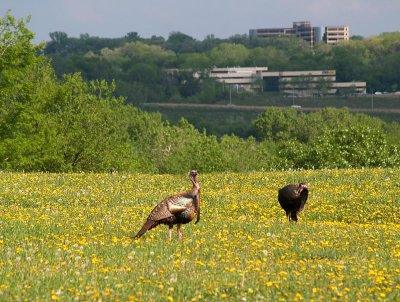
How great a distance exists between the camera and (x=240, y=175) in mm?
36688

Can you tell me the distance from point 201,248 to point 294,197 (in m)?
5.60

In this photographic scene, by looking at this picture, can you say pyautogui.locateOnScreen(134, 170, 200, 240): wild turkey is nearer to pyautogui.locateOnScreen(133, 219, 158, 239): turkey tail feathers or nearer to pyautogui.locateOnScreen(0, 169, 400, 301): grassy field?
pyautogui.locateOnScreen(133, 219, 158, 239): turkey tail feathers

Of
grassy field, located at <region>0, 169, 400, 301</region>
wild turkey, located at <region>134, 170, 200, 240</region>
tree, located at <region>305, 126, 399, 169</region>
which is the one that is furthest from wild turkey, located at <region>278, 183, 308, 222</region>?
tree, located at <region>305, 126, 399, 169</region>

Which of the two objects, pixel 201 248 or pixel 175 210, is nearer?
pixel 201 248

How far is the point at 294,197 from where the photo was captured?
2277 cm

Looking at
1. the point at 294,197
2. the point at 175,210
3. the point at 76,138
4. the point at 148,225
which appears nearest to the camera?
the point at 175,210

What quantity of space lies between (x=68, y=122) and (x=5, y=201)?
1990 inches

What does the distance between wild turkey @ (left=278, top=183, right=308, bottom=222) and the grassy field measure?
0.51 metres

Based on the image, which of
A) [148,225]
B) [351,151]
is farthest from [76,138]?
[148,225]

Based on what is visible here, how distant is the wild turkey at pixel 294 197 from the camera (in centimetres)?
2280

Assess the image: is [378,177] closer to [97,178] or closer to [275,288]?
[97,178]

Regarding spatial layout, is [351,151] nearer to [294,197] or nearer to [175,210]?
[294,197]

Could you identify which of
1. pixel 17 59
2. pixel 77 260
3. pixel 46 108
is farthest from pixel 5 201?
pixel 46 108

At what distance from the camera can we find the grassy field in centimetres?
1363
